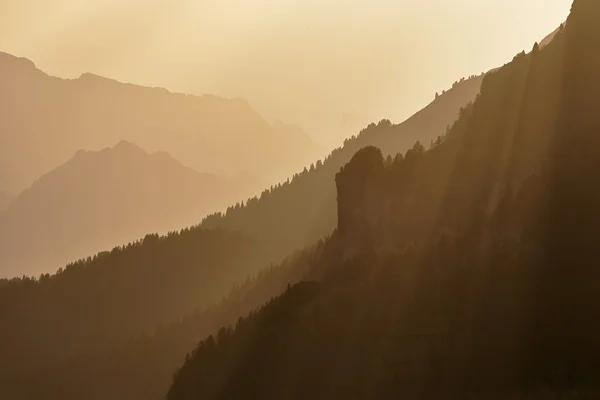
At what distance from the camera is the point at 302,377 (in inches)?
4040

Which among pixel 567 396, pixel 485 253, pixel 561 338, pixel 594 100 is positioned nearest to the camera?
pixel 567 396

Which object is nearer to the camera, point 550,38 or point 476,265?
point 476,265

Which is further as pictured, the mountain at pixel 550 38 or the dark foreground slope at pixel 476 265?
the mountain at pixel 550 38

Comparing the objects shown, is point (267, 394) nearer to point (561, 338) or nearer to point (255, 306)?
point (561, 338)

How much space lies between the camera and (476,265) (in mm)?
84500

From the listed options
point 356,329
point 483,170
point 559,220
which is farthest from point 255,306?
point 559,220

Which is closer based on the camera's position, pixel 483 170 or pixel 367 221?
pixel 483 170

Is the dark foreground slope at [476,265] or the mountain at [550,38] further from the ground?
the mountain at [550,38]

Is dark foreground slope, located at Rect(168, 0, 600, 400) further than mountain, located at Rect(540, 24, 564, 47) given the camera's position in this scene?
No

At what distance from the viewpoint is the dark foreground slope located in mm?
72188

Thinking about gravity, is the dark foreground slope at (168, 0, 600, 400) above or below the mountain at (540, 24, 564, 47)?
below

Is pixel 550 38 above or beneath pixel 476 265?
above

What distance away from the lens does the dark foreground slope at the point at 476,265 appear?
72.2 meters

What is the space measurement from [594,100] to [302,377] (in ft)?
180
